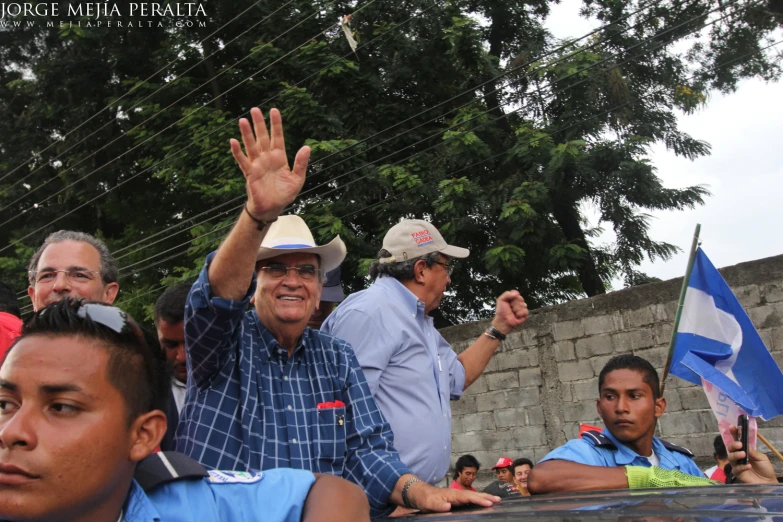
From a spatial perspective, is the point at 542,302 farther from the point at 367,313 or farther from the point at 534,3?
the point at 367,313

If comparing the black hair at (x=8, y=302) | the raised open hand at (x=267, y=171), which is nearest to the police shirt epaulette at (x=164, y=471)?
the raised open hand at (x=267, y=171)

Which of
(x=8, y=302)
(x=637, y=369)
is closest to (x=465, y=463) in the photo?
(x=637, y=369)

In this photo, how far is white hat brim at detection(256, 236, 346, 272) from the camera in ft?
9.34

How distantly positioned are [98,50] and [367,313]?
13.1m

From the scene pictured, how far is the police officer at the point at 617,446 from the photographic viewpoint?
9.56 ft

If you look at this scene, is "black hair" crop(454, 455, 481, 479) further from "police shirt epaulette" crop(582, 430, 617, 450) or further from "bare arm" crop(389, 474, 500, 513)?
"bare arm" crop(389, 474, 500, 513)

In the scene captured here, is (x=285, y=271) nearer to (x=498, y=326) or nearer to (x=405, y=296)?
(x=405, y=296)

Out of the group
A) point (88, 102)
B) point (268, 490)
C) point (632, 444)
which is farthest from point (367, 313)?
point (88, 102)

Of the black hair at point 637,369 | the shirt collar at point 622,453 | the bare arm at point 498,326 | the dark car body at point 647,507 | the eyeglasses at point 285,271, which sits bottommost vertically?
the dark car body at point 647,507

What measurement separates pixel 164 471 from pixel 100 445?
7.7 inches

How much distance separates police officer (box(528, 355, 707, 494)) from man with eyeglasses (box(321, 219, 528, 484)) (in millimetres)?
463

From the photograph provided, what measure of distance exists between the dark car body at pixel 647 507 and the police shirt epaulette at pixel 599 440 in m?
1.14

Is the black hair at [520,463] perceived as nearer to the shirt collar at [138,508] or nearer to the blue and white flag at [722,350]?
the blue and white flag at [722,350]

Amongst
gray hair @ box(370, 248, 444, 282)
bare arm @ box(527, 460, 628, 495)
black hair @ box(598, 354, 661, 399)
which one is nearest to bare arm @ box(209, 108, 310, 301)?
bare arm @ box(527, 460, 628, 495)
